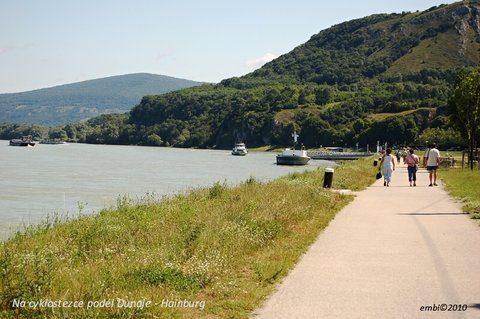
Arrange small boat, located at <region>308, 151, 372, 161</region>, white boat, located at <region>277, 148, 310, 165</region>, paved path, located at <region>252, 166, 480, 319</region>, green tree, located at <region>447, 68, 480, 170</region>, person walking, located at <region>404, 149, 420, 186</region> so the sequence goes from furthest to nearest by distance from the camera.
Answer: small boat, located at <region>308, 151, 372, 161</region> < white boat, located at <region>277, 148, 310, 165</region> < green tree, located at <region>447, 68, 480, 170</region> < person walking, located at <region>404, 149, 420, 186</region> < paved path, located at <region>252, 166, 480, 319</region>

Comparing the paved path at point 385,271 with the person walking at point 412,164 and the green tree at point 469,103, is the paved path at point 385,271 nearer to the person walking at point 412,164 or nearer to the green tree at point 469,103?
the person walking at point 412,164

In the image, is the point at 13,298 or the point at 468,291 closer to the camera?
the point at 13,298

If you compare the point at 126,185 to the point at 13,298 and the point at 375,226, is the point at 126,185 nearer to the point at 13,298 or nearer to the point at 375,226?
the point at 375,226

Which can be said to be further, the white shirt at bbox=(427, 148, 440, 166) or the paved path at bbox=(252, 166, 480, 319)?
the white shirt at bbox=(427, 148, 440, 166)

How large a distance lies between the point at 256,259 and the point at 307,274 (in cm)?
124

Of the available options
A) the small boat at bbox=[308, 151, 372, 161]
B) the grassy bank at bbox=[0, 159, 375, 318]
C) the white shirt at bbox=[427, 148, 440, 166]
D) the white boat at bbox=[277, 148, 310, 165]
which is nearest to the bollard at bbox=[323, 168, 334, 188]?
the white shirt at bbox=[427, 148, 440, 166]

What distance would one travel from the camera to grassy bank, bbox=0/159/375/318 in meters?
6.69

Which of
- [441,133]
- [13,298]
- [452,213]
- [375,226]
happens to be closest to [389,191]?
[452,213]

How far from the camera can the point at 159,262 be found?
8.73 m

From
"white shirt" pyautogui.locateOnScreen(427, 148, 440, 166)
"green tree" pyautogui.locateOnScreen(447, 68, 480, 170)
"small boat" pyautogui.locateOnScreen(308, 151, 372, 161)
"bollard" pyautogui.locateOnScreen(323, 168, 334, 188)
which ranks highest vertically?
"green tree" pyautogui.locateOnScreen(447, 68, 480, 170)

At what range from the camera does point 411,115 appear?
162625mm

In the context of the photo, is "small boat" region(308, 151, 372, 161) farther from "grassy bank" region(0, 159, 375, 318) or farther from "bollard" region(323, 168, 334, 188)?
"grassy bank" region(0, 159, 375, 318)

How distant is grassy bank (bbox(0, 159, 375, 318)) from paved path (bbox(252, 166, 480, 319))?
41 centimetres

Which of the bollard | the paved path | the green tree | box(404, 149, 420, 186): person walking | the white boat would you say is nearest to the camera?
the paved path
